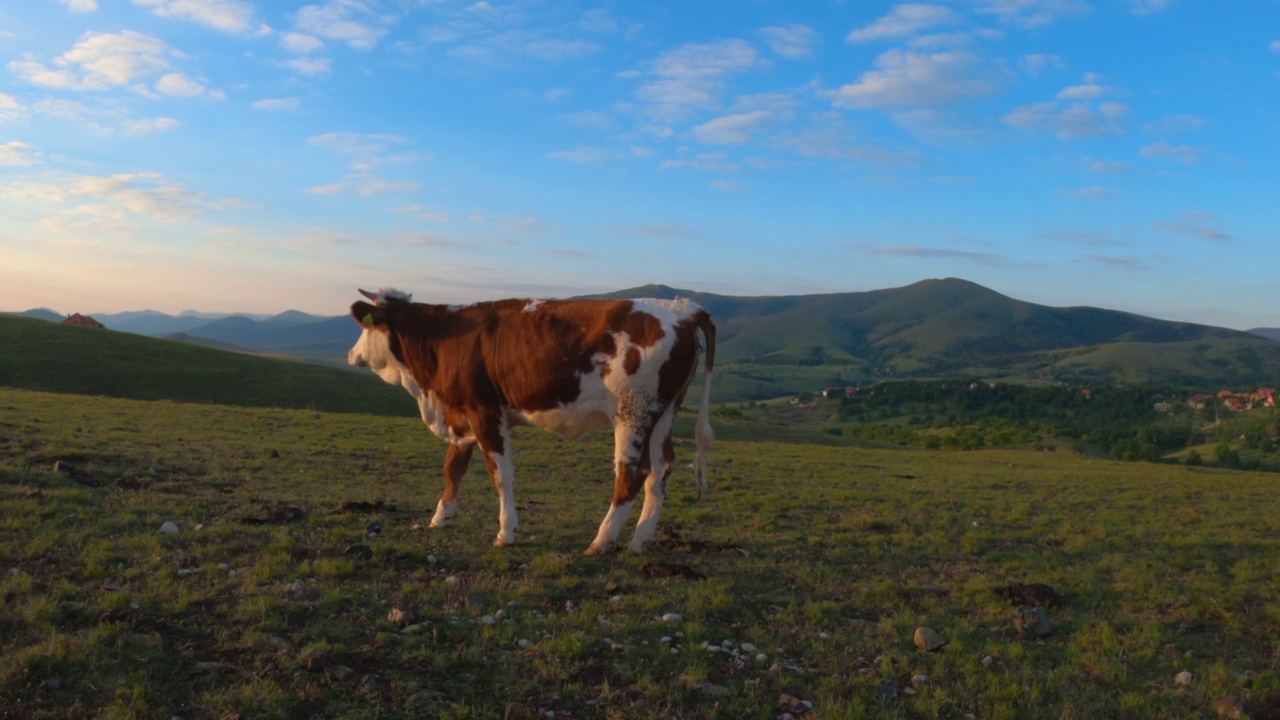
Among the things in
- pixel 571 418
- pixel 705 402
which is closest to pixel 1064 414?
pixel 705 402

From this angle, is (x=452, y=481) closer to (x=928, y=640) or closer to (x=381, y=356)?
(x=381, y=356)

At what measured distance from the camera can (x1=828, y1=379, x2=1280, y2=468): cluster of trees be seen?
93562 millimetres

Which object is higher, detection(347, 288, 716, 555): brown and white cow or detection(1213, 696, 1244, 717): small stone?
detection(347, 288, 716, 555): brown and white cow

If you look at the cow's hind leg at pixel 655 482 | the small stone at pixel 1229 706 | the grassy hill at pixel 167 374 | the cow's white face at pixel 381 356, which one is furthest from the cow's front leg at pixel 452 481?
the grassy hill at pixel 167 374

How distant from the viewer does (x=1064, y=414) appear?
134m

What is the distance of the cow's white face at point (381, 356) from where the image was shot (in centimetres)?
1112

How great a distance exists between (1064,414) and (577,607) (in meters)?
148

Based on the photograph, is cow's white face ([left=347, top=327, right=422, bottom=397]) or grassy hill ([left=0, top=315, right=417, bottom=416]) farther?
grassy hill ([left=0, top=315, right=417, bottom=416])

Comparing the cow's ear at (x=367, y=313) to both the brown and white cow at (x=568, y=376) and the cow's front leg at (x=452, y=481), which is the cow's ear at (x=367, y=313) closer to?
the brown and white cow at (x=568, y=376)

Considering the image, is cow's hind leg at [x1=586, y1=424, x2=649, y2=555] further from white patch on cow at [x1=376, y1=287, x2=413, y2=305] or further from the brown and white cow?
white patch on cow at [x1=376, y1=287, x2=413, y2=305]

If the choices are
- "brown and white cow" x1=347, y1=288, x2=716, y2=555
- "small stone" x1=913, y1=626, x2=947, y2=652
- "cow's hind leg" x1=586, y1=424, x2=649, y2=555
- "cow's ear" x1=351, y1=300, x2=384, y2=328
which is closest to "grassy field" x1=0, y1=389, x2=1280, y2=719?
"small stone" x1=913, y1=626, x2=947, y2=652

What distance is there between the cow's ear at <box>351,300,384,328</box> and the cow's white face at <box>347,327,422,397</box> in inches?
5.4

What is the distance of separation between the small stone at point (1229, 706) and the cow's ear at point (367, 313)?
1007 cm

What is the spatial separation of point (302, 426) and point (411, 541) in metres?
19.2
